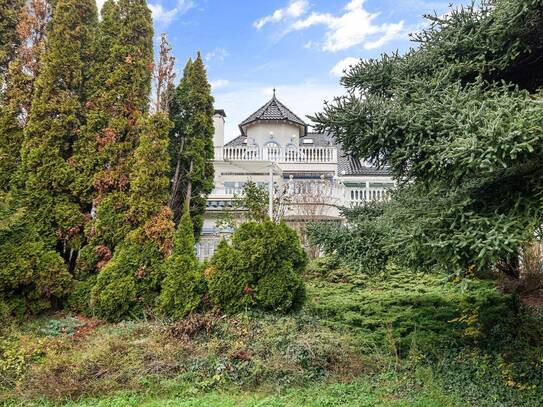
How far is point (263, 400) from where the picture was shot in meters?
4.23

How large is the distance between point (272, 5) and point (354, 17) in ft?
6.42

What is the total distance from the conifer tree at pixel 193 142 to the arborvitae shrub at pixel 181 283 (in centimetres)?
216

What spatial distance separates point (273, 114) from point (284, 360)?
43.3ft

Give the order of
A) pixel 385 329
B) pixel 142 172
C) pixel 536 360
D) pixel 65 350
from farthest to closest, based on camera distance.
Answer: pixel 142 172 < pixel 385 329 < pixel 65 350 < pixel 536 360

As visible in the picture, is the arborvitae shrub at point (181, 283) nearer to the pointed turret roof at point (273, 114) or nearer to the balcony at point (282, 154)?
the balcony at point (282, 154)

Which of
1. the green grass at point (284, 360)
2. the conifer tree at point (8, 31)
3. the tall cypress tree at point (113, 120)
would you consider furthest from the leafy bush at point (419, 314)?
the conifer tree at point (8, 31)

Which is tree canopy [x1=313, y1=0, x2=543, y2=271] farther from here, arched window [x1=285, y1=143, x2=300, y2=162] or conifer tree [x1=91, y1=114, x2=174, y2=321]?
arched window [x1=285, y1=143, x2=300, y2=162]

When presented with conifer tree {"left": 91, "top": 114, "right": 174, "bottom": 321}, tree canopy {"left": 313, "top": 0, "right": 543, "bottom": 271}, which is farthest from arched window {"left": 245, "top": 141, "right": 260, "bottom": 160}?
tree canopy {"left": 313, "top": 0, "right": 543, "bottom": 271}

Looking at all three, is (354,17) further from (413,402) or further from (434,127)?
(413,402)

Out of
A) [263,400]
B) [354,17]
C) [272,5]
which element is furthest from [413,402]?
[272,5]

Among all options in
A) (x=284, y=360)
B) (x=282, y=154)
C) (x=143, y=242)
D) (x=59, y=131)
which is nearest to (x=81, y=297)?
(x=143, y=242)

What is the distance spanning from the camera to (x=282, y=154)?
49.9ft

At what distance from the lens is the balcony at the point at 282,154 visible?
576 inches

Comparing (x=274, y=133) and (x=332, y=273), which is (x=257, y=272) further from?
(x=274, y=133)
